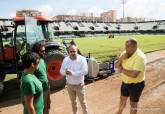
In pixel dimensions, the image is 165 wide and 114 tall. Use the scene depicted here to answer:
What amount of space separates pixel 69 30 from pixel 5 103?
7308cm

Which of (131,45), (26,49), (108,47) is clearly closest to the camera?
(131,45)

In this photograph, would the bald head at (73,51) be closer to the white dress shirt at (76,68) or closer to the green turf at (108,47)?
the white dress shirt at (76,68)

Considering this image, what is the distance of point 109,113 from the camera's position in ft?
25.8

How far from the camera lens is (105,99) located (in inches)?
364

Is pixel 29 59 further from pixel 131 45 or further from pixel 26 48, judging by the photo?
pixel 26 48

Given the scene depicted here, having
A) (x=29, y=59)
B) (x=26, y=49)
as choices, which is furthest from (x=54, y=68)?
(x=29, y=59)

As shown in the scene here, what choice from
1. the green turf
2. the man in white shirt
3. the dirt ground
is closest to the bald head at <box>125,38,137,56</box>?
the man in white shirt

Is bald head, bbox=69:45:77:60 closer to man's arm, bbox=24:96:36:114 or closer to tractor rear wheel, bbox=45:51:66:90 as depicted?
man's arm, bbox=24:96:36:114

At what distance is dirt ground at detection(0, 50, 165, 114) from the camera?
8.20 metres

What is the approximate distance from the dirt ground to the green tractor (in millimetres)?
667

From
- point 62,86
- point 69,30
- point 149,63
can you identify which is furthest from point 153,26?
point 62,86

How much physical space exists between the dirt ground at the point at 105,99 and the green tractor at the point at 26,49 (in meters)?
0.67

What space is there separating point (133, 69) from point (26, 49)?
189 inches


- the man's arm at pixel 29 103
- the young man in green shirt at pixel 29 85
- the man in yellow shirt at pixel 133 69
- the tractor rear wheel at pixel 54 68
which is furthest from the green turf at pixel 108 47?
the man's arm at pixel 29 103
